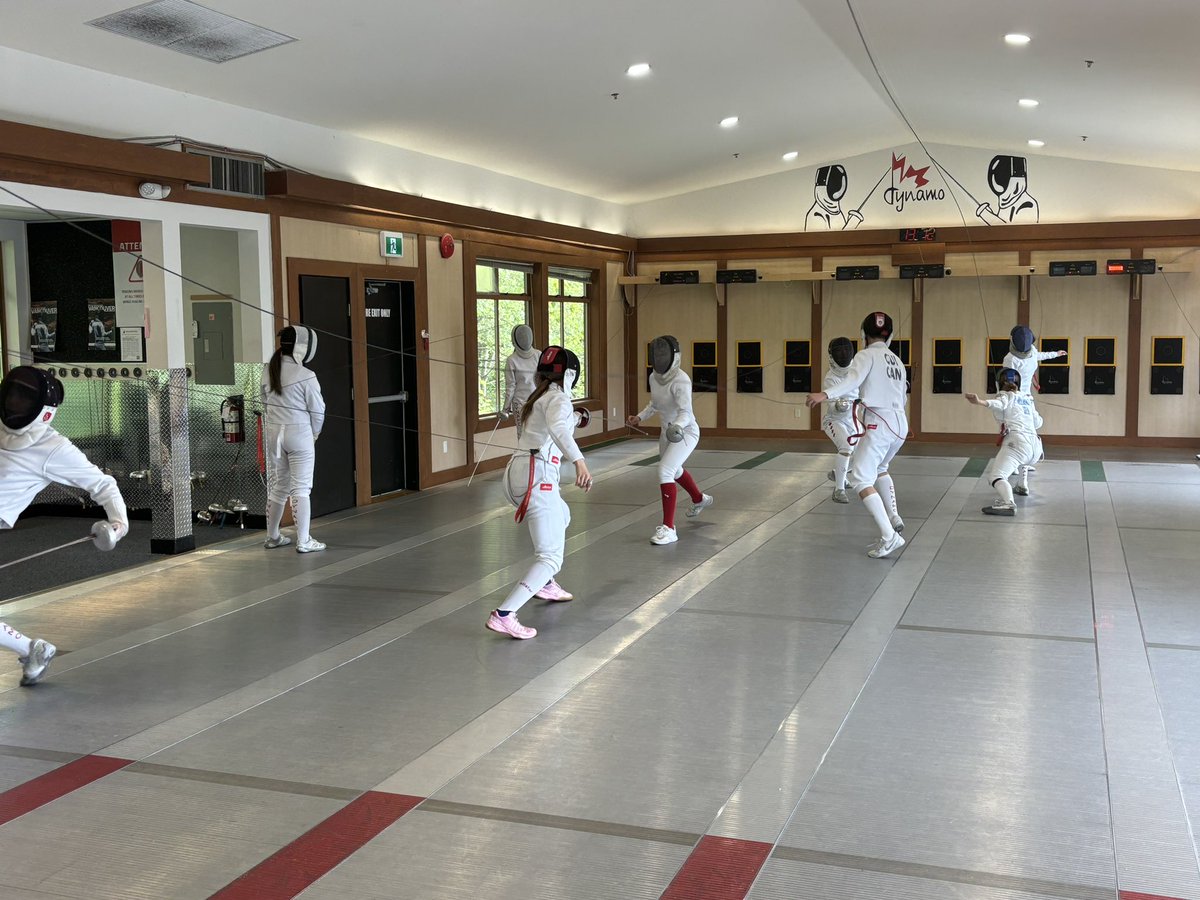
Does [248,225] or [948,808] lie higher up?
[248,225]

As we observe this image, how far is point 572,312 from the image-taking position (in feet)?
51.6

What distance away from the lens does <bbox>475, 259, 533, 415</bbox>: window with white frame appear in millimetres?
12914

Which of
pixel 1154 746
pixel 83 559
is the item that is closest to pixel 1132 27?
pixel 1154 746

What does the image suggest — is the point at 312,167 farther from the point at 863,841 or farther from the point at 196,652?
the point at 863,841

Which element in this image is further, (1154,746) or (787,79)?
(787,79)

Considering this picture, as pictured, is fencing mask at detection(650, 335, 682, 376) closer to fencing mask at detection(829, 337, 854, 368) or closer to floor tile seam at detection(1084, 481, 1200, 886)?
fencing mask at detection(829, 337, 854, 368)

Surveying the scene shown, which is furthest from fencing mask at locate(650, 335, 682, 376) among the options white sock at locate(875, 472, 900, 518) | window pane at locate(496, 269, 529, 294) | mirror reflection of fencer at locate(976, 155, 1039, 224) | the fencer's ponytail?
mirror reflection of fencer at locate(976, 155, 1039, 224)

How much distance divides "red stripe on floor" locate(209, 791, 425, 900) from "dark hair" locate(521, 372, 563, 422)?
265cm

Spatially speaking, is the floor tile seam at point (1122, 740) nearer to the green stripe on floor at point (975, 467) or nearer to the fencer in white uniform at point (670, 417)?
the fencer in white uniform at point (670, 417)

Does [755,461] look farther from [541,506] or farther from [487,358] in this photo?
[541,506]

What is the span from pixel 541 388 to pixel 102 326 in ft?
18.6

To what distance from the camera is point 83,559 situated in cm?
802

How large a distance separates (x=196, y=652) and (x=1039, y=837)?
4.13 meters

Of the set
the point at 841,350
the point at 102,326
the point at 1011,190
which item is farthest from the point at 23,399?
the point at 1011,190
